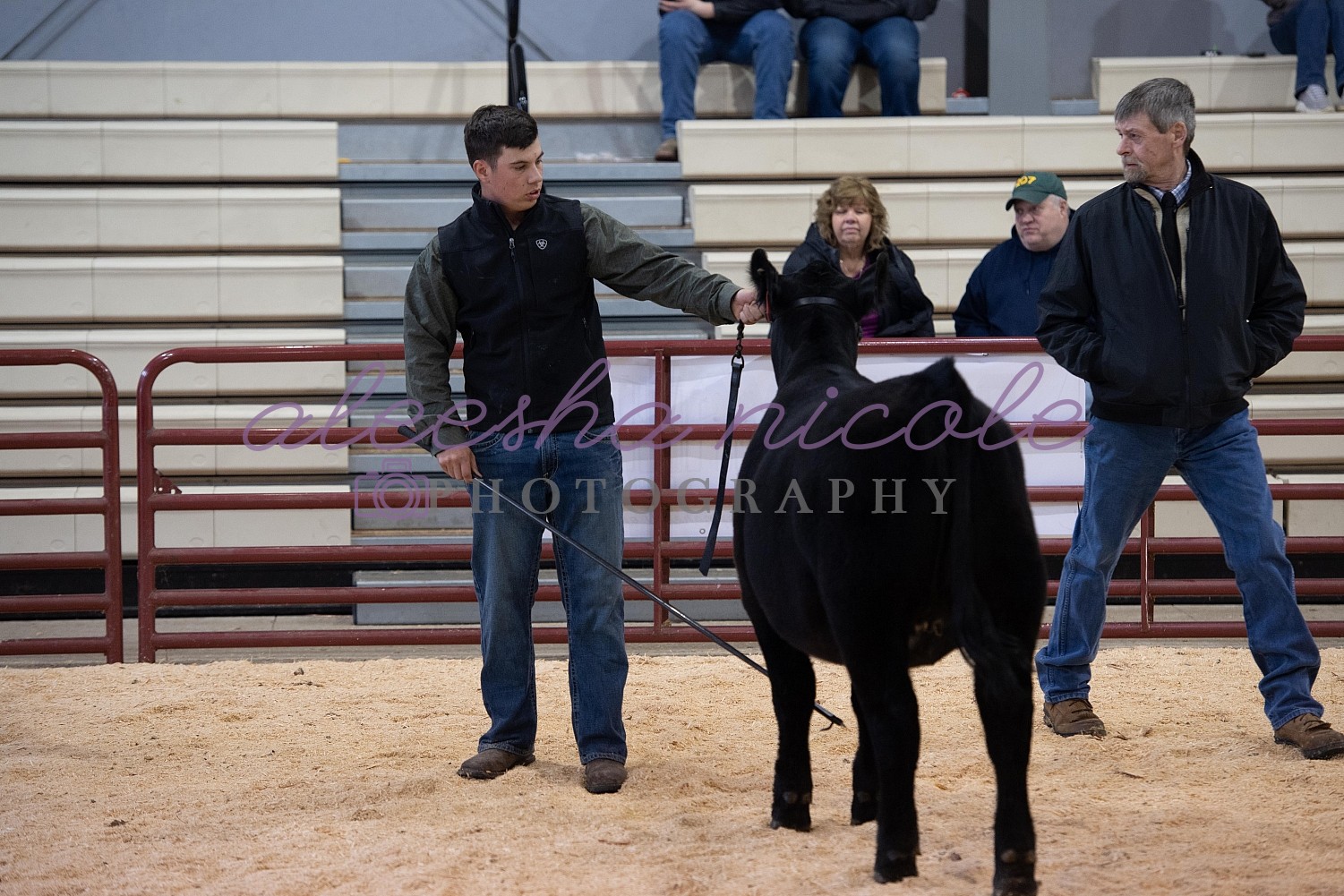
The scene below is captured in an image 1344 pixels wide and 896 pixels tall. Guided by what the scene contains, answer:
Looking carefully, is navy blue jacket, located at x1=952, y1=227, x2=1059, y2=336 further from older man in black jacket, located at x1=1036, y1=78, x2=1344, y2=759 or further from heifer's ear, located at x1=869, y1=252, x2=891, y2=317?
heifer's ear, located at x1=869, y1=252, x2=891, y2=317

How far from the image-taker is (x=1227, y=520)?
3.89 m

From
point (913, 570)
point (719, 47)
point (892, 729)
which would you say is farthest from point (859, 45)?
point (892, 729)

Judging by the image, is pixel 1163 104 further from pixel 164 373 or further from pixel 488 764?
pixel 164 373

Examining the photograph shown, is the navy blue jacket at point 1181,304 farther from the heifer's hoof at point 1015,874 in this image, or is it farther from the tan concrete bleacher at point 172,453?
the tan concrete bleacher at point 172,453

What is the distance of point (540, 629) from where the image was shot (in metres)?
5.48

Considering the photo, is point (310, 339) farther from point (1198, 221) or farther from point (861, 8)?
point (1198, 221)

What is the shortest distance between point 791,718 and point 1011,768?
0.73 meters

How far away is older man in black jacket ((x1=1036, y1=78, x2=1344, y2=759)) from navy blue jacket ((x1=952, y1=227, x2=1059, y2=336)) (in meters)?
1.91

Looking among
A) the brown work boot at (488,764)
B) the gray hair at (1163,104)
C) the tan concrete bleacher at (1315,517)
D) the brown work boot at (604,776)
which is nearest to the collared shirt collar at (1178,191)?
the gray hair at (1163,104)

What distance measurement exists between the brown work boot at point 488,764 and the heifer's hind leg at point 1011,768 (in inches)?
66.5

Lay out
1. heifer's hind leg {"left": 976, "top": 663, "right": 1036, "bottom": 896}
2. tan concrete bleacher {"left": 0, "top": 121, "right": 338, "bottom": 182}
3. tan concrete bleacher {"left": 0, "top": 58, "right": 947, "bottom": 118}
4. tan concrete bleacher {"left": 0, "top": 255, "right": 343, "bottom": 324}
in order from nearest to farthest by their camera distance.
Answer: heifer's hind leg {"left": 976, "top": 663, "right": 1036, "bottom": 896} < tan concrete bleacher {"left": 0, "top": 255, "right": 343, "bottom": 324} < tan concrete bleacher {"left": 0, "top": 121, "right": 338, "bottom": 182} < tan concrete bleacher {"left": 0, "top": 58, "right": 947, "bottom": 118}

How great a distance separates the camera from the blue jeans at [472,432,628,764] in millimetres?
3809

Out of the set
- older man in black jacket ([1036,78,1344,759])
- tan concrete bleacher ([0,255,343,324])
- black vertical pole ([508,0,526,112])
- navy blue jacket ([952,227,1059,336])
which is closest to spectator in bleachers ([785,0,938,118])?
black vertical pole ([508,0,526,112])

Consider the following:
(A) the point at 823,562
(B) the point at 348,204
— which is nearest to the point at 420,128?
(B) the point at 348,204
